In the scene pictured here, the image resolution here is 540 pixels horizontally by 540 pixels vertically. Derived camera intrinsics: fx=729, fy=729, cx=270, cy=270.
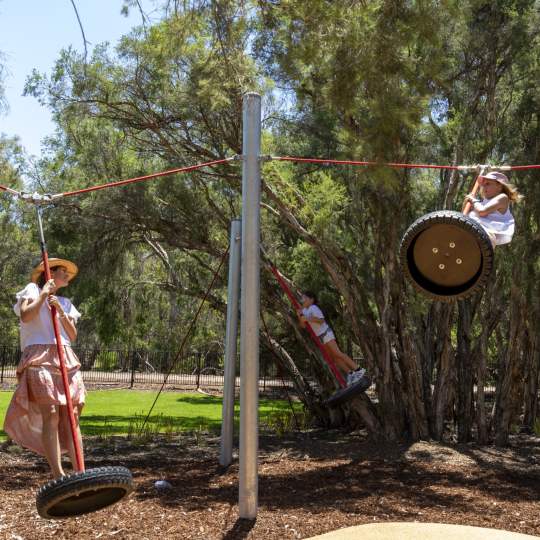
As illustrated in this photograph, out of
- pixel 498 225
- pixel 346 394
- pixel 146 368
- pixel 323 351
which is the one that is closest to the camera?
pixel 498 225

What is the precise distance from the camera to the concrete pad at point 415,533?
5.45 metres

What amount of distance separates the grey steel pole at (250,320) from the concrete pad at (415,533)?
2.65 ft

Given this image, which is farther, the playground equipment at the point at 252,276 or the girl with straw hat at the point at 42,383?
the girl with straw hat at the point at 42,383

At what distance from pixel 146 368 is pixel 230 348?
27051 millimetres

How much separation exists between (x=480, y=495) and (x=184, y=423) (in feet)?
30.7

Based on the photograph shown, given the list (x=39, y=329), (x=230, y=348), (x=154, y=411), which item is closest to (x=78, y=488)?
(x=39, y=329)

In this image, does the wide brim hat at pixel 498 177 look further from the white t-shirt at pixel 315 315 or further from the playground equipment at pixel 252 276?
the white t-shirt at pixel 315 315

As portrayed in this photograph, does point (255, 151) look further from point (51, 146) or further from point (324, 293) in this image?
point (51, 146)

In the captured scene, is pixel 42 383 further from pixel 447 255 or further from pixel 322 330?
pixel 322 330

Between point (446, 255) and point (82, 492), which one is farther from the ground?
point (446, 255)

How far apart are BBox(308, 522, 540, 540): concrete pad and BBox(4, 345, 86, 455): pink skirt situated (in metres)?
2.23

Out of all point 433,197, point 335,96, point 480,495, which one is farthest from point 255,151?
point 433,197

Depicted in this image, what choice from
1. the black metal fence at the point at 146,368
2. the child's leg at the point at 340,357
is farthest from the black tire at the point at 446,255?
the black metal fence at the point at 146,368

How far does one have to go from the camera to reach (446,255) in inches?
219
